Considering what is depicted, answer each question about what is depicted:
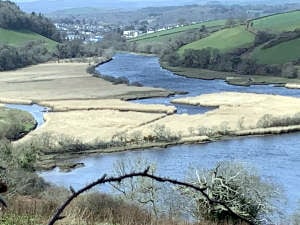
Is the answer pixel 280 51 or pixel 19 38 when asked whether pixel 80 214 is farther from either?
pixel 19 38

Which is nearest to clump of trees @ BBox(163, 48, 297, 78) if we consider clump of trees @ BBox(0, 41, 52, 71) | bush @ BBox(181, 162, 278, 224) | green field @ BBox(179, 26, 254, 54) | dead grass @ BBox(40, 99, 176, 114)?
green field @ BBox(179, 26, 254, 54)

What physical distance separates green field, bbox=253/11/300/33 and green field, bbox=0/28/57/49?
139 feet

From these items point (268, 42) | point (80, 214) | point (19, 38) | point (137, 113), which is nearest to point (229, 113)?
point (137, 113)

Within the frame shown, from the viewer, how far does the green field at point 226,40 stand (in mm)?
114250

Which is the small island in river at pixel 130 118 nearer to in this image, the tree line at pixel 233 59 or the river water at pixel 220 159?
the river water at pixel 220 159

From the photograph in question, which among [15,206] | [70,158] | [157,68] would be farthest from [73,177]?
[157,68]

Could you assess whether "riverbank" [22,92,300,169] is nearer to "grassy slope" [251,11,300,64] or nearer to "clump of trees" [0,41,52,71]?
"grassy slope" [251,11,300,64]

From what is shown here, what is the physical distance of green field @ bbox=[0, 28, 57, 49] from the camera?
134 meters

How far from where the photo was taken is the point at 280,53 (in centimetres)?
10219

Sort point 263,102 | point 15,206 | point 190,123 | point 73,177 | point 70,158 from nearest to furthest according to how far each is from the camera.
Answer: point 15,206
point 73,177
point 70,158
point 190,123
point 263,102

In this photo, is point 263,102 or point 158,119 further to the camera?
point 263,102

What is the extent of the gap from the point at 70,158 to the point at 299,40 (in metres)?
67.8

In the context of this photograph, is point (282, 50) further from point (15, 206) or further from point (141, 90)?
point (15, 206)

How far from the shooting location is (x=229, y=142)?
48.5m
